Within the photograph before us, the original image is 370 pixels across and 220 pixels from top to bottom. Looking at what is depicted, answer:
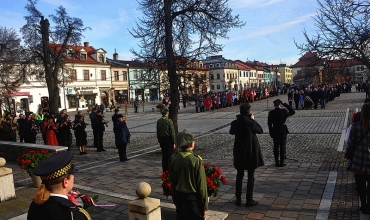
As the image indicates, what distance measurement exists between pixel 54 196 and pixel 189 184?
185 centimetres

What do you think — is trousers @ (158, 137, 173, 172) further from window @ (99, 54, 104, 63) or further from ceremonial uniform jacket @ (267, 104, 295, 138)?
window @ (99, 54, 104, 63)

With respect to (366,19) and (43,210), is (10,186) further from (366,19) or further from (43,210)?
(366,19)

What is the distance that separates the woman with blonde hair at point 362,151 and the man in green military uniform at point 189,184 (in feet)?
8.85

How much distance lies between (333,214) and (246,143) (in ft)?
5.90

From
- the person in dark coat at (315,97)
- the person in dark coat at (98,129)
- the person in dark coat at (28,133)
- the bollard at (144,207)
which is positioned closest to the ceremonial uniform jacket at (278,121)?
the bollard at (144,207)

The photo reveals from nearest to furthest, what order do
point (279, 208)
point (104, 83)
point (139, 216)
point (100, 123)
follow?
point (139, 216)
point (279, 208)
point (100, 123)
point (104, 83)

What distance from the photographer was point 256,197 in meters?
5.82

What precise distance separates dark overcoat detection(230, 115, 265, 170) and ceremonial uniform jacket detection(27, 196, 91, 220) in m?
3.66

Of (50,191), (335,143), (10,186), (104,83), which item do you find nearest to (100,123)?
(10,186)

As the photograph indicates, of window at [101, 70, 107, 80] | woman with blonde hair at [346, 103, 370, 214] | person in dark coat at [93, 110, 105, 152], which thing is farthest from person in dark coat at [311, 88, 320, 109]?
window at [101, 70, 107, 80]

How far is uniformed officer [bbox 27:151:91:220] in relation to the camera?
2062 mm

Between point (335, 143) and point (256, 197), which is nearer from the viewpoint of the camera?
point (256, 197)

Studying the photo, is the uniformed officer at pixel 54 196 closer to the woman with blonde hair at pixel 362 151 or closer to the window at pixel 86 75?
the woman with blonde hair at pixel 362 151

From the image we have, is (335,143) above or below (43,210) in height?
below
